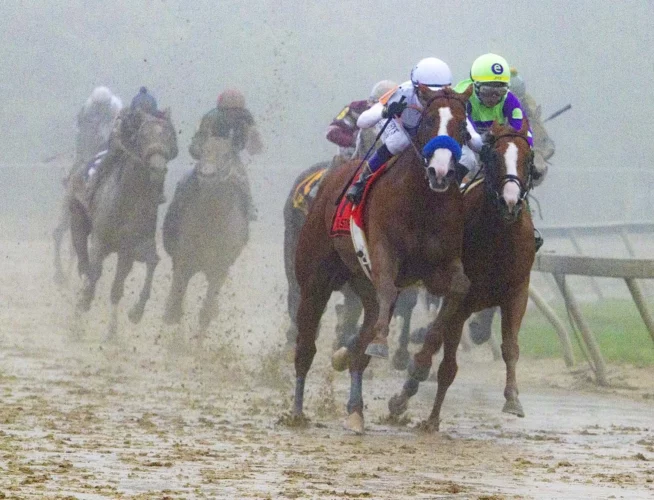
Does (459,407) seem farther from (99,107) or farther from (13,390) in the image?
(99,107)

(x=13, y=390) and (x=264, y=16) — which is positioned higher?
(x=264, y=16)

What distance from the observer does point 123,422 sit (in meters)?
9.31

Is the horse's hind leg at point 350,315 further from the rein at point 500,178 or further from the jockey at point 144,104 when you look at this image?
the rein at point 500,178

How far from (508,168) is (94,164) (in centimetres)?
833

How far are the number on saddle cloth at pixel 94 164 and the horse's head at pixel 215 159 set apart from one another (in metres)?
1.00

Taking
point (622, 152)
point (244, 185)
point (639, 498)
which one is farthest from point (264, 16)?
point (639, 498)

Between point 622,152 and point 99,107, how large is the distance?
21.4 m

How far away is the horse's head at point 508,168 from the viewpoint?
9.23 meters

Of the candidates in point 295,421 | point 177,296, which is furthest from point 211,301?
point 295,421

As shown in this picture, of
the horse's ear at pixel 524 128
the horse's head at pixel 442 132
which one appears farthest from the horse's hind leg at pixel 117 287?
the horse's head at pixel 442 132

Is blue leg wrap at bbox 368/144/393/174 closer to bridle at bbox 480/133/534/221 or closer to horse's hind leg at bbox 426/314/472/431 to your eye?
bridle at bbox 480/133/534/221

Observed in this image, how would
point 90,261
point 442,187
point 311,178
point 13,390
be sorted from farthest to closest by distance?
1. point 90,261
2. point 311,178
3. point 13,390
4. point 442,187

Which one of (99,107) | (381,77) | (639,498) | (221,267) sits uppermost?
(381,77)

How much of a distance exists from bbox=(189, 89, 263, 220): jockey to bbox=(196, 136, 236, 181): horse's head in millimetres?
69
